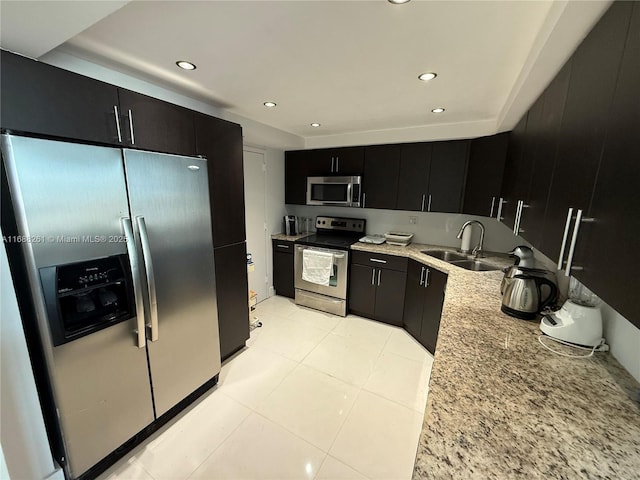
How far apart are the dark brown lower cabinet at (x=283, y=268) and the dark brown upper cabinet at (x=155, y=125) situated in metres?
1.95

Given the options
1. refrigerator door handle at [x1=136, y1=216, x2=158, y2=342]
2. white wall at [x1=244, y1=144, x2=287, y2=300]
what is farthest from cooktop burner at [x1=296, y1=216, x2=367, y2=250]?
refrigerator door handle at [x1=136, y1=216, x2=158, y2=342]

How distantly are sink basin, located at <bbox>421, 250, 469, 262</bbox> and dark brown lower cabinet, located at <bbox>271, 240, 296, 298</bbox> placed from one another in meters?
1.77

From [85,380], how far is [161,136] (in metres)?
1.42

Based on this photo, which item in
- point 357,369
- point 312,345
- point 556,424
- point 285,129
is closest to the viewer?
point 556,424

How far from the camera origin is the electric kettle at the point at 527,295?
1354mm

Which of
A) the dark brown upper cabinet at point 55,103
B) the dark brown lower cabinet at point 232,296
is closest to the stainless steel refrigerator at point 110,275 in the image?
the dark brown upper cabinet at point 55,103

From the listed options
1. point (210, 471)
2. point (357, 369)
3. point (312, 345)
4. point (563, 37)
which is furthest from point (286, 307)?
point (563, 37)

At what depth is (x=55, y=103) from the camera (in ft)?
3.84

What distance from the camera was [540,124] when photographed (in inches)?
53.3

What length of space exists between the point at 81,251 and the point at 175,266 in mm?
477

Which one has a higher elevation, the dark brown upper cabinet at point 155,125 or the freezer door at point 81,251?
the dark brown upper cabinet at point 155,125

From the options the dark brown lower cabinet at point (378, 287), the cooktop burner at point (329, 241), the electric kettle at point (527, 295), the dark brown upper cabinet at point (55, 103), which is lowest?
the dark brown lower cabinet at point (378, 287)

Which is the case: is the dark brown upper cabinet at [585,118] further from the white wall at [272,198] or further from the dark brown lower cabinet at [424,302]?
the white wall at [272,198]

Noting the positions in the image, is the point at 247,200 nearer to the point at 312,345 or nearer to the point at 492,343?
the point at 312,345
